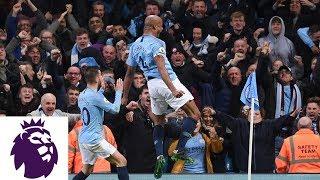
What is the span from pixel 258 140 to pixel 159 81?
2896mm

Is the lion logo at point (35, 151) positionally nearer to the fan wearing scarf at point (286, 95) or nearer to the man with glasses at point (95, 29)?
the fan wearing scarf at point (286, 95)

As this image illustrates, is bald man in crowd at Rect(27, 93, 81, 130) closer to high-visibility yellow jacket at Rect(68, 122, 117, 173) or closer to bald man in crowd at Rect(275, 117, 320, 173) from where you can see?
high-visibility yellow jacket at Rect(68, 122, 117, 173)

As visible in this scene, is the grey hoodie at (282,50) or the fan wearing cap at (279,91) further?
the grey hoodie at (282,50)

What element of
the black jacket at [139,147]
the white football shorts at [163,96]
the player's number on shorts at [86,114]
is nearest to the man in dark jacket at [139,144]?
the black jacket at [139,147]

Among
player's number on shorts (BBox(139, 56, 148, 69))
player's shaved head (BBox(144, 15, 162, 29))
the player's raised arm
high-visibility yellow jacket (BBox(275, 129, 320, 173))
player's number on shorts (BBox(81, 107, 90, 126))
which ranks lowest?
high-visibility yellow jacket (BBox(275, 129, 320, 173))

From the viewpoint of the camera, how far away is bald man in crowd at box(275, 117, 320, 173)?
68.4 ft

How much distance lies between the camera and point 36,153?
601 inches

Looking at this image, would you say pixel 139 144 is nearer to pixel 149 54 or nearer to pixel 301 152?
pixel 301 152

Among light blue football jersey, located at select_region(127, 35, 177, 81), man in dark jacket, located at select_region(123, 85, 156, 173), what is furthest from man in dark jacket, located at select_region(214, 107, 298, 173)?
light blue football jersey, located at select_region(127, 35, 177, 81)

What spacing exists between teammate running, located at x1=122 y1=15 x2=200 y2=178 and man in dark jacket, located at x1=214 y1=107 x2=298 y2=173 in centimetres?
216

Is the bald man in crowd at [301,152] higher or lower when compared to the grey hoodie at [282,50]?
lower

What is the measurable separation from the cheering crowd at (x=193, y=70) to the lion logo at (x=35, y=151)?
17.0 feet

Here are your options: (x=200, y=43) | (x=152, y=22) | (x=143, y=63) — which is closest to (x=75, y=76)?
(x=200, y=43)

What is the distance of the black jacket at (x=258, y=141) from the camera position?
2206cm
